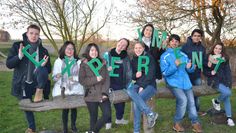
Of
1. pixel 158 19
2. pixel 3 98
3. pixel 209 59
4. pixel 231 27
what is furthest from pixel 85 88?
pixel 231 27

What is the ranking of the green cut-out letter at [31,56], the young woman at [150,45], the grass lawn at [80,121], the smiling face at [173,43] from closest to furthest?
the green cut-out letter at [31,56] → the smiling face at [173,43] → the young woman at [150,45] → the grass lawn at [80,121]

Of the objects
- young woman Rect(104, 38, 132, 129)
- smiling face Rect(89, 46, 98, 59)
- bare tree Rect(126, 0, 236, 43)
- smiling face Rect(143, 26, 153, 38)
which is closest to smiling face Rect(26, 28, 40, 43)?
smiling face Rect(89, 46, 98, 59)

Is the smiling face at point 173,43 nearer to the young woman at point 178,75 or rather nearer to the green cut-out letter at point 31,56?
the young woman at point 178,75

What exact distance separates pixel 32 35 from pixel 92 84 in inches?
50.0

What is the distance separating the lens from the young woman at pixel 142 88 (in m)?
6.07

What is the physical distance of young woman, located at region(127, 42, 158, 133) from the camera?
239 inches

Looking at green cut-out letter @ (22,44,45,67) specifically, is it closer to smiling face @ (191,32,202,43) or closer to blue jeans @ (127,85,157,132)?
blue jeans @ (127,85,157,132)

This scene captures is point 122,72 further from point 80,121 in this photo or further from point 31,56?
point 80,121

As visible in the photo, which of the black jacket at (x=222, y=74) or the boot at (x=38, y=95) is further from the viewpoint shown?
the black jacket at (x=222, y=74)

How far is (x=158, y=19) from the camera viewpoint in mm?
12789

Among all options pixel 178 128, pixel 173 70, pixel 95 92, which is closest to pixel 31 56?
pixel 95 92

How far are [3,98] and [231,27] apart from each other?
8.69 metres

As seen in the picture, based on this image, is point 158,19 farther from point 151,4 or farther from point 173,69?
point 173,69

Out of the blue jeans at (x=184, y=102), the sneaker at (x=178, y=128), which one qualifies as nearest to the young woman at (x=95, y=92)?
the blue jeans at (x=184, y=102)
